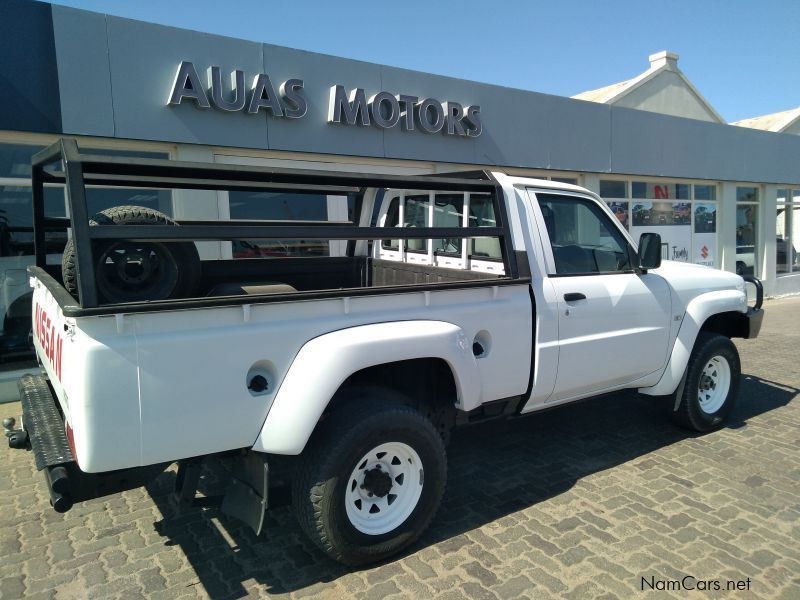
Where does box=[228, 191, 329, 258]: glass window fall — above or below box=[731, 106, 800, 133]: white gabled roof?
below

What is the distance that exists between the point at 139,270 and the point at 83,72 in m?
4.42

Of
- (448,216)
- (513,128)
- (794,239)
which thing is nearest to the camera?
(448,216)

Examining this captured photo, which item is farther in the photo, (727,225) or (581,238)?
(727,225)

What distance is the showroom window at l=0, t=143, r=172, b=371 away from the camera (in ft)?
20.8

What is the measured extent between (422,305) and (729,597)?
2.03 m

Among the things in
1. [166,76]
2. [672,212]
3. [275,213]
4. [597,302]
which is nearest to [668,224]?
[672,212]

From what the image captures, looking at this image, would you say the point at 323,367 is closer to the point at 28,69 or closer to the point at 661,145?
the point at 28,69

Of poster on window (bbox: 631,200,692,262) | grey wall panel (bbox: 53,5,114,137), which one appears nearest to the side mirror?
grey wall panel (bbox: 53,5,114,137)

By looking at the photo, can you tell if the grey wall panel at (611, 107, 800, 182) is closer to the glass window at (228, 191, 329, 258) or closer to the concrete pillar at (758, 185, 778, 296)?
the concrete pillar at (758, 185, 778, 296)

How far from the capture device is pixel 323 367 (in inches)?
106

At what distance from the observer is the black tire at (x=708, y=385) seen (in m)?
4.70

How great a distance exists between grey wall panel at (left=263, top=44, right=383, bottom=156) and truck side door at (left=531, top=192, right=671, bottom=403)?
4541 mm

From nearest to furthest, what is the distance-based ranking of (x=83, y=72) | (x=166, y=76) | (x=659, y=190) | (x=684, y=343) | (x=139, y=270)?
(x=139, y=270) < (x=684, y=343) < (x=83, y=72) < (x=166, y=76) < (x=659, y=190)

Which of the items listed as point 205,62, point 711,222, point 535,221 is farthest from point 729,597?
point 711,222
